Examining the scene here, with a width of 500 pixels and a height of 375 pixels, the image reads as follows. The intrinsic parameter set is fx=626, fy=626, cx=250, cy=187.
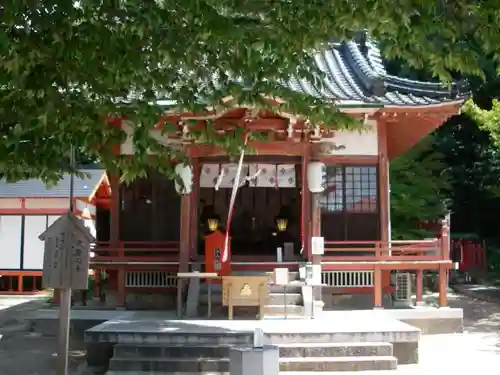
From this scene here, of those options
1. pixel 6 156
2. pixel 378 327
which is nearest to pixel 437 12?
pixel 6 156

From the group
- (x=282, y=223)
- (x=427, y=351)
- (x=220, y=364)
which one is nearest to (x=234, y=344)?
(x=220, y=364)

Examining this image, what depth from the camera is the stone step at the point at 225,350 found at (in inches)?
401

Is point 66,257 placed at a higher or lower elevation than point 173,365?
higher

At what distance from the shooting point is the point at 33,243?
24.7 metres

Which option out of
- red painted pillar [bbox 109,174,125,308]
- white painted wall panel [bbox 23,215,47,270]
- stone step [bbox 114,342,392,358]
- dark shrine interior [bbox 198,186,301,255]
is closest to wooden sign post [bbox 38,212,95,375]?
stone step [bbox 114,342,392,358]

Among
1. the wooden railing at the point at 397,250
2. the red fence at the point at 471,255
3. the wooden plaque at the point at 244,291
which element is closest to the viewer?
the wooden plaque at the point at 244,291

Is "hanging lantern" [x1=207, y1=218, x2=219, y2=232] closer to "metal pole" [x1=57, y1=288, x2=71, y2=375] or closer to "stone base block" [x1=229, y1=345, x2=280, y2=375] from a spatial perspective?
"metal pole" [x1=57, y1=288, x2=71, y2=375]

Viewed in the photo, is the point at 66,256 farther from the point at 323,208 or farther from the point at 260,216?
the point at 260,216

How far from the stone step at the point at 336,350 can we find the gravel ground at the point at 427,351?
431mm

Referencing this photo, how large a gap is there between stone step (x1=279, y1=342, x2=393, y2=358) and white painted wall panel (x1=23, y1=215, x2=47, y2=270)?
1665cm

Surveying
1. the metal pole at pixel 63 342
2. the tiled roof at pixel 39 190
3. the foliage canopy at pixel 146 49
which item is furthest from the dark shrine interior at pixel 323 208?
the foliage canopy at pixel 146 49

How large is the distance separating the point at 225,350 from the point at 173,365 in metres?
0.87

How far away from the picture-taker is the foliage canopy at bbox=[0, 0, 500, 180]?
16.1ft

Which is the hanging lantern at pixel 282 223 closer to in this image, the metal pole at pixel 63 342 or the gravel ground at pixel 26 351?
the gravel ground at pixel 26 351
